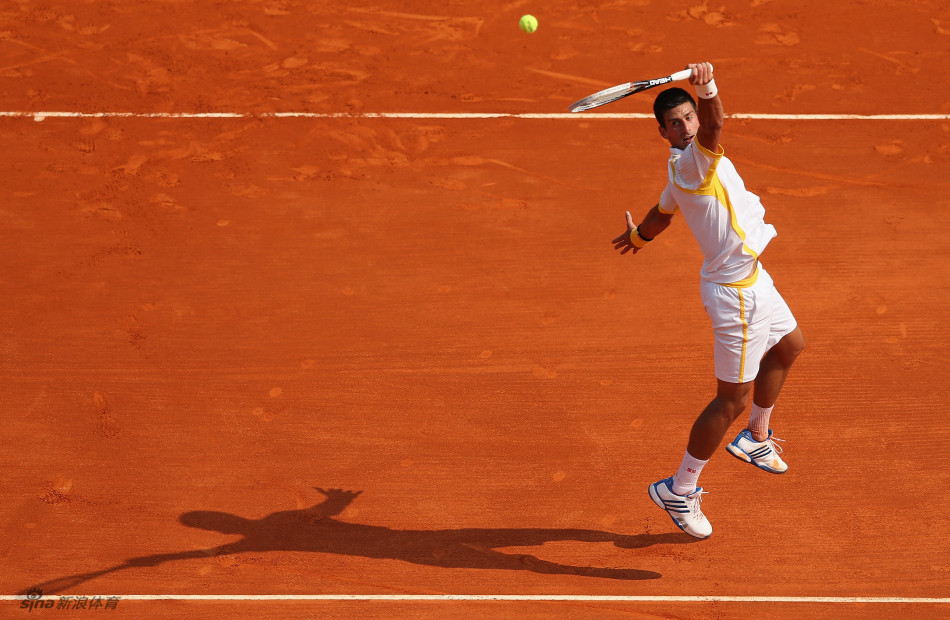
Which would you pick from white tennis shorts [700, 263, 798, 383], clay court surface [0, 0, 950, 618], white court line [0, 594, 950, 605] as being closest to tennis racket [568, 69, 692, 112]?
white tennis shorts [700, 263, 798, 383]

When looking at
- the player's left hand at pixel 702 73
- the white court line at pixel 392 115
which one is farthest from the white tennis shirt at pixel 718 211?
the white court line at pixel 392 115

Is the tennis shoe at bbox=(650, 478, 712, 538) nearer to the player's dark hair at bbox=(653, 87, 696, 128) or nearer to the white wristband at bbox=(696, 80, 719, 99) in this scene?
the player's dark hair at bbox=(653, 87, 696, 128)

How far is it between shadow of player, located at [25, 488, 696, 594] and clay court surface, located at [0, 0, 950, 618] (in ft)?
0.06

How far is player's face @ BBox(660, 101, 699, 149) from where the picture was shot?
467cm

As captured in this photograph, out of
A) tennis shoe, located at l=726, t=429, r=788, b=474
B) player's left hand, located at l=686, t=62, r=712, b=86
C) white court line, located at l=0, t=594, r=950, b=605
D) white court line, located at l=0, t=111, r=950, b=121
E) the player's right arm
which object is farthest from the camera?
white court line, located at l=0, t=111, r=950, b=121

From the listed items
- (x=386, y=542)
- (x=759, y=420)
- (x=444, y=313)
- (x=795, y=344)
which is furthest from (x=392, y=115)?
(x=795, y=344)

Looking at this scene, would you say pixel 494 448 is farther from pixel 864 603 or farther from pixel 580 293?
pixel 864 603

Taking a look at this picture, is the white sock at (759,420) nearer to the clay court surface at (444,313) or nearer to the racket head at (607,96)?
the clay court surface at (444,313)

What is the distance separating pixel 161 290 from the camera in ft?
24.4

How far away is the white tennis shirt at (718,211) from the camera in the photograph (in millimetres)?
4684

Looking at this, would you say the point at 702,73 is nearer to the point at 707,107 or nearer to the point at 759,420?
the point at 707,107

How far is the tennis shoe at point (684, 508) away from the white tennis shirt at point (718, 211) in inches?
54.1

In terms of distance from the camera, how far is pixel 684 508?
553 centimetres

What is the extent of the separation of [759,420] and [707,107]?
88.0 inches
